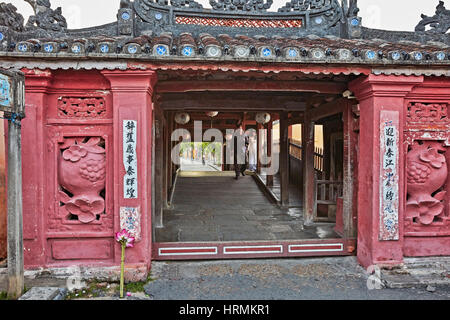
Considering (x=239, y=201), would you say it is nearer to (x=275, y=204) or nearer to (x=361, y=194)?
(x=275, y=204)

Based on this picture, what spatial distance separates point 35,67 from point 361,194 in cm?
559

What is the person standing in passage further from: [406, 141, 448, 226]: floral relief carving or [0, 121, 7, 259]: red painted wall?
[0, 121, 7, 259]: red painted wall

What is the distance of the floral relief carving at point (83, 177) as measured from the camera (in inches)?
194

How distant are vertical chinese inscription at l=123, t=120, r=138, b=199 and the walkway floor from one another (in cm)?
227

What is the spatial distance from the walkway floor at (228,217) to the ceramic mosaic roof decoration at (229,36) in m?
3.97

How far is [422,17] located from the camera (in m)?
6.54

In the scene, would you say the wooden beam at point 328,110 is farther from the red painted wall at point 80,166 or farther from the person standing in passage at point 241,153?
the person standing in passage at point 241,153

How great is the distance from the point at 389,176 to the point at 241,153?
10959 mm

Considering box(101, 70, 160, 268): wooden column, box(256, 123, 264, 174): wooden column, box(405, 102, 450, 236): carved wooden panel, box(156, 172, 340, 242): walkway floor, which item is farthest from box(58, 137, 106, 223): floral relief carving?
box(256, 123, 264, 174): wooden column

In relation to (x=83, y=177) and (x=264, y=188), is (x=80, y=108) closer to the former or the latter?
(x=83, y=177)

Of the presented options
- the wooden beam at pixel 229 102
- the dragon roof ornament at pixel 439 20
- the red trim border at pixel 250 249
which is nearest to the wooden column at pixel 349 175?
the red trim border at pixel 250 249

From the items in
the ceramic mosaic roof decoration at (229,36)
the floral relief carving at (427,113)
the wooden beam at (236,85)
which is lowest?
the floral relief carving at (427,113)

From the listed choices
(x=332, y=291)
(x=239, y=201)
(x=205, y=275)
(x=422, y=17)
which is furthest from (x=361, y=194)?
(x=239, y=201)

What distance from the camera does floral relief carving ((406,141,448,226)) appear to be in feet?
17.3
